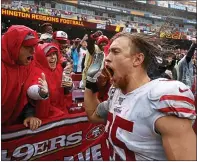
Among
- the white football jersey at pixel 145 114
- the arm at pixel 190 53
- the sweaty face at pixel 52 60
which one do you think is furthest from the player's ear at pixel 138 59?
the arm at pixel 190 53

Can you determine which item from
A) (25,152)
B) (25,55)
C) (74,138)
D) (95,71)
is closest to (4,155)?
(25,152)

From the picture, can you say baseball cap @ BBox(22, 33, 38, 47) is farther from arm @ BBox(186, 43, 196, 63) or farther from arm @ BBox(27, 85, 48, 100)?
arm @ BBox(186, 43, 196, 63)

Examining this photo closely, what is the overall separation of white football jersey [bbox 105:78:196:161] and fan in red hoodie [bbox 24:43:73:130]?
1092 mm

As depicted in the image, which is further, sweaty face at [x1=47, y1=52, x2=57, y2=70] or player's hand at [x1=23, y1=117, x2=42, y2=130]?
sweaty face at [x1=47, y1=52, x2=57, y2=70]

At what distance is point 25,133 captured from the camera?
7.94 feet

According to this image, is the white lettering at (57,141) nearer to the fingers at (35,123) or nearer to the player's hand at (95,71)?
the fingers at (35,123)

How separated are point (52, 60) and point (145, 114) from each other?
1.90m

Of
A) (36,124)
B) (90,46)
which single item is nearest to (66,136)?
(36,124)

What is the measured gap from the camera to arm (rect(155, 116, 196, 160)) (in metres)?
1.23

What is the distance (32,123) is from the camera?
2.44 m

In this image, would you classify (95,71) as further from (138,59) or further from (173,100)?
(173,100)

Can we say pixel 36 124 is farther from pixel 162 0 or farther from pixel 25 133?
pixel 162 0

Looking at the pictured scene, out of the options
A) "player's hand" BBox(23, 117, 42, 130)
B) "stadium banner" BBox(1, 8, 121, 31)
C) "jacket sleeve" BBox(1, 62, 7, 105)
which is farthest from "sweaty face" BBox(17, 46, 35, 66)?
"stadium banner" BBox(1, 8, 121, 31)

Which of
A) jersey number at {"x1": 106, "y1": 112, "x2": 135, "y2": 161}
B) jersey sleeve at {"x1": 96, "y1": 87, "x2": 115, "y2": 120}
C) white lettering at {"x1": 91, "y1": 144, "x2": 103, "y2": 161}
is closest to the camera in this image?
jersey number at {"x1": 106, "y1": 112, "x2": 135, "y2": 161}
